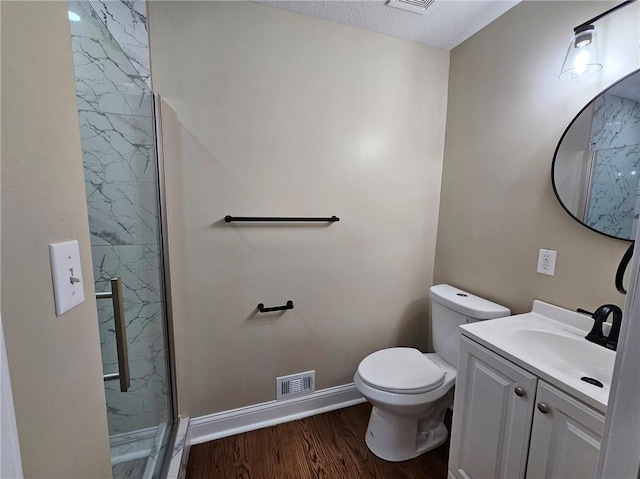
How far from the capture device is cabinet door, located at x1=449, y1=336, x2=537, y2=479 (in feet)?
3.12

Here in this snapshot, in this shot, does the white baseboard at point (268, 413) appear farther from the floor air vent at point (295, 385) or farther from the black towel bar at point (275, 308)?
the black towel bar at point (275, 308)

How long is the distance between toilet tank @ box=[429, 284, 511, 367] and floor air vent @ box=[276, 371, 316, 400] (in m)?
0.81

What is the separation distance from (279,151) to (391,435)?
164 centimetres

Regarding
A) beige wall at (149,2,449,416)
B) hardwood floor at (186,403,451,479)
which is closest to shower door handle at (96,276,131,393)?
beige wall at (149,2,449,416)

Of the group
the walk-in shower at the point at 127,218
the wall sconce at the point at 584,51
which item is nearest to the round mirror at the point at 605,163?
the wall sconce at the point at 584,51

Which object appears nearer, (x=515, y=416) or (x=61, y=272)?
(x=61, y=272)

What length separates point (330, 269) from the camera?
1.72 meters

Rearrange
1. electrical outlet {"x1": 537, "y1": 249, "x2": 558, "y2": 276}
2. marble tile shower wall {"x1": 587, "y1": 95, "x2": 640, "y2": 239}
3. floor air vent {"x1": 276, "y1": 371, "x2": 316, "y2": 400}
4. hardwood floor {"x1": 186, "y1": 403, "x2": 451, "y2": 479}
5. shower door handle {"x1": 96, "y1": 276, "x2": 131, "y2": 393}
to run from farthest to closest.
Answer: floor air vent {"x1": 276, "y1": 371, "x2": 316, "y2": 400}, hardwood floor {"x1": 186, "y1": 403, "x2": 451, "y2": 479}, electrical outlet {"x1": 537, "y1": 249, "x2": 558, "y2": 276}, marble tile shower wall {"x1": 587, "y1": 95, "x2": 640, "y2": 239}, shower door handle {"x1": 96, "y1": 276, "x2": 131, "y2": 393}

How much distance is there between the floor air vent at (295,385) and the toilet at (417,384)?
41cm

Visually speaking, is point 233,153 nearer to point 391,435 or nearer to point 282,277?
point 282,277

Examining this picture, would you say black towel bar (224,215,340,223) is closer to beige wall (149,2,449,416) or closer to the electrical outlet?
beige wall (149,2,449,416)

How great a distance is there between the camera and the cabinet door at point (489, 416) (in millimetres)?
951

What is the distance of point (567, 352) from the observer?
1093 mm

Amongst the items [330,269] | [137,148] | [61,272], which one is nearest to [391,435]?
[330,269]
